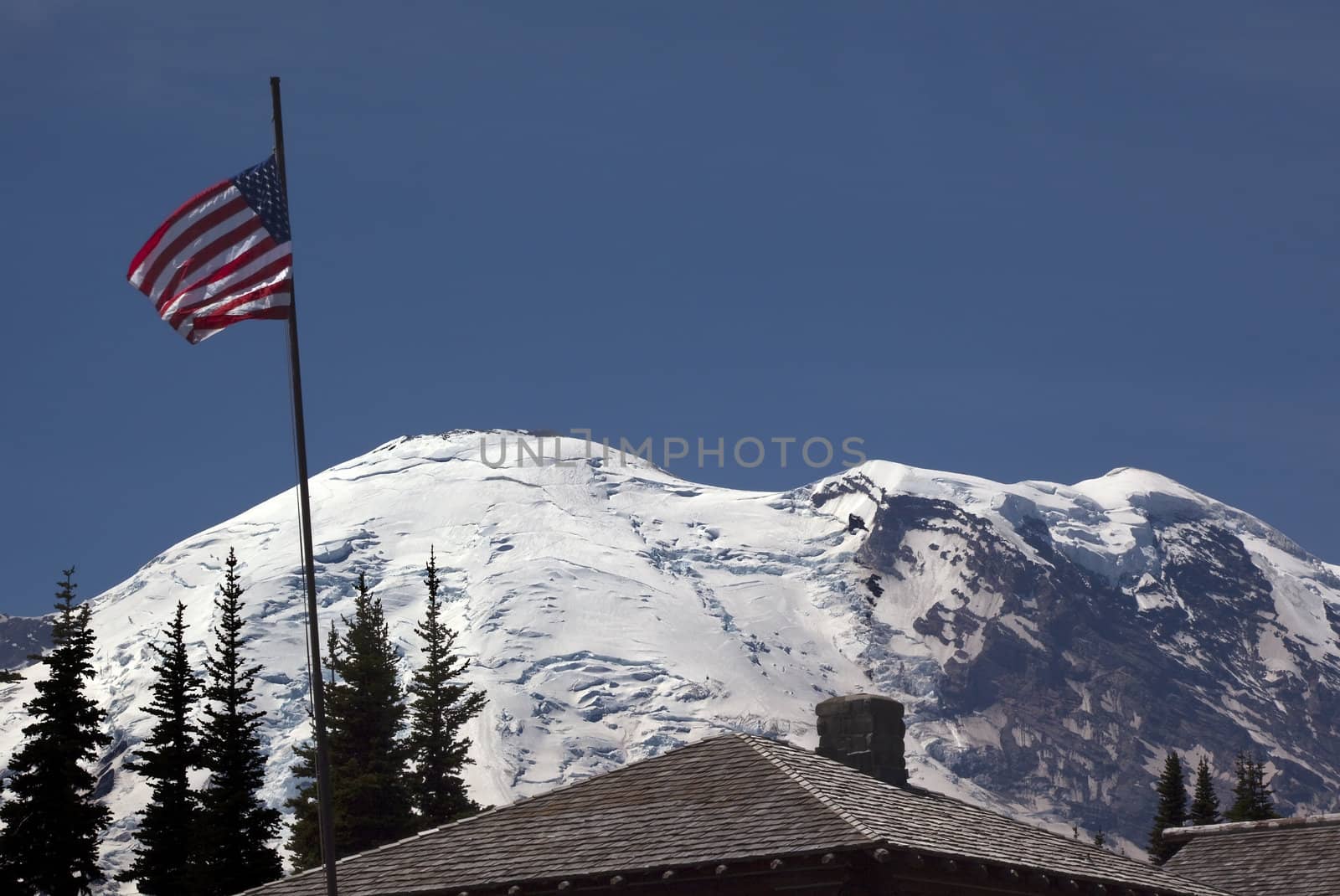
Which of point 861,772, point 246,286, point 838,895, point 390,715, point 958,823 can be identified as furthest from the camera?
point 390,715

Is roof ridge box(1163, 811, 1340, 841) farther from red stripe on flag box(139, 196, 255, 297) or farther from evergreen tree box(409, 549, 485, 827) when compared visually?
evergreen tree box(409, 549, 485, 827)

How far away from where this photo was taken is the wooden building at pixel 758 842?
77.0 ft

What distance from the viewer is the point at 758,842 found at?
2388cm

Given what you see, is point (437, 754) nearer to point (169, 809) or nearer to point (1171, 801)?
A: point (169, 809)

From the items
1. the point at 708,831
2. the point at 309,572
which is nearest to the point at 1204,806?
the point at 708,831

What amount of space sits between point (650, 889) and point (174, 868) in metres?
37.7

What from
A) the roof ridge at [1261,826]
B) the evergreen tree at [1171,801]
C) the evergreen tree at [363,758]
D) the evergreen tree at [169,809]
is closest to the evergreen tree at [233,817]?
the evergreen tree at [169,809]

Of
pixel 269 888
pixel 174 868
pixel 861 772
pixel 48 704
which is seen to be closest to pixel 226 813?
pixel 174 868

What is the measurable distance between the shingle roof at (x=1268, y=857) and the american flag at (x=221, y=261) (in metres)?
24.2

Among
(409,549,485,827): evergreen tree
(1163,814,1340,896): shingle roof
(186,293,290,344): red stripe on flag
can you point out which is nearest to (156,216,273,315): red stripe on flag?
(186,293,290,344): red stripe on flag

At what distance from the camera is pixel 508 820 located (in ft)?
92.5

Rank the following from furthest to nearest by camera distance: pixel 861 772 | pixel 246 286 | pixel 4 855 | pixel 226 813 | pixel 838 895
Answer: pixel 226 813 < pixel 4 855 < pixel 861 772 < pixel 838 895 < pixel 246 286

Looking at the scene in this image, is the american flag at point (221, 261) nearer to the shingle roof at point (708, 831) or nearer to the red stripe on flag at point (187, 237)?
the red stripe on flag at point (187, 237)

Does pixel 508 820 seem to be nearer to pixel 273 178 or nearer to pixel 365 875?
pixel 365 875
